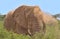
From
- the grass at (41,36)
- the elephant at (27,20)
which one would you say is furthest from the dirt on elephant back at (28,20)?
the grass at (41,36)

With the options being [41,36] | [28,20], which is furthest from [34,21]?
[41,36]

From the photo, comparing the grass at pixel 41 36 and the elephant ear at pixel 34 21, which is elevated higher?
the elephant ear at pixel 34 21

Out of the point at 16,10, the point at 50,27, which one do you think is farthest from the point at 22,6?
the point at 50,27

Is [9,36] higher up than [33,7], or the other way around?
[33,7]

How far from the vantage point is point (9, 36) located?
8.54 meters

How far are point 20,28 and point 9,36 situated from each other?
2.16m

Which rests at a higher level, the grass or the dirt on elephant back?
the dirt on elephant back

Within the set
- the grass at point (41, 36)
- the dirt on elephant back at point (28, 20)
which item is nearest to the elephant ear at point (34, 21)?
the dirt on elephant back at point (28, 20)

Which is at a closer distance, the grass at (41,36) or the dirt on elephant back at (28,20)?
the grass at (41,36)

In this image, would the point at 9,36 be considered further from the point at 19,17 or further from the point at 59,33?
the point at 19,17

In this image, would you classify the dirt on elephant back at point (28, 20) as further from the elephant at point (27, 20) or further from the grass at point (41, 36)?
the grass at point (41, 36)

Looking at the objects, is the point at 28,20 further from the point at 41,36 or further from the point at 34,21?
the point at 41,36

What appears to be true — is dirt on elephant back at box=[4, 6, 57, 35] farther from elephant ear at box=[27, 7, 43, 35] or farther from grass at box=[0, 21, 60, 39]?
grass at box=[0, 21, 60, 39]

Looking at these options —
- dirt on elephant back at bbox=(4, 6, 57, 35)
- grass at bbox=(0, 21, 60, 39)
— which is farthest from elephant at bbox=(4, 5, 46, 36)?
grass at bbox=(0, 21, 60, 39)
